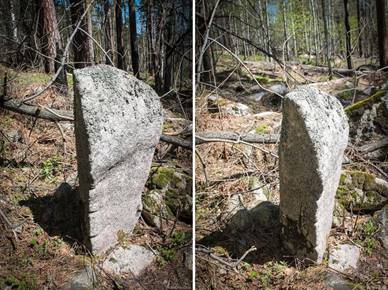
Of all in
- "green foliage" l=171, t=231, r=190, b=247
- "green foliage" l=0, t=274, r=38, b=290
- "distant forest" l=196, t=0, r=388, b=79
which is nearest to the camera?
"green foliage" l=0, t=274, r=38, b=290

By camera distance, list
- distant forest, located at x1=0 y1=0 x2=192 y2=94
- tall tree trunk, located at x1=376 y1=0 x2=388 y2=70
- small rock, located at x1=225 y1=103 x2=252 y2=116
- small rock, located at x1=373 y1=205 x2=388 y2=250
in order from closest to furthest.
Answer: distant forest, located at x1=0 y1=0 x2=192 y2=94
small rock, located at x1=373 y1=205 x2=388 y2=250
small rock, located at x1=225 y1=103 x2=252 y2=116
tall tree trunk, located at x1=376 y1=0 x2=388 y2=70

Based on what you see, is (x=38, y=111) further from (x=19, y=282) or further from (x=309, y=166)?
(x=309, y=166)

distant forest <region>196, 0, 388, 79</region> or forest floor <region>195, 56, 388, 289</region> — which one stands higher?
distant forest <region>196, 0, 388, 79</region>

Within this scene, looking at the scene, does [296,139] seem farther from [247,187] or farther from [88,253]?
[88,253]

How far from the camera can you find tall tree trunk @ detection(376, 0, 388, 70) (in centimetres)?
235

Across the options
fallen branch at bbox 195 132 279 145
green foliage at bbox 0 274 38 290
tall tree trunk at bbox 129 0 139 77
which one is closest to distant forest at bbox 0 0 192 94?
tall tree trunk at bbox 129 0 139 77

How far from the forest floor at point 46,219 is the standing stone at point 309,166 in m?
0.52

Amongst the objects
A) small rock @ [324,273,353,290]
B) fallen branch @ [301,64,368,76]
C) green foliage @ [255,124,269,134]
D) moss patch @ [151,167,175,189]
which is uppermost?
fallen branch @ [301,64,368,76]

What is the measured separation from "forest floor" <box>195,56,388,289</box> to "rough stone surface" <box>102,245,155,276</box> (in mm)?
244

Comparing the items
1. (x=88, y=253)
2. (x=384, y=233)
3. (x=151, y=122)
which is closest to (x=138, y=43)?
(x=151, y=122)

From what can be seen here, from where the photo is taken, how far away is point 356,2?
2.48m

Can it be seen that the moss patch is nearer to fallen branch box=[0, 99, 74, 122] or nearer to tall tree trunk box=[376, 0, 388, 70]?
fallen branch box=[0, 99, 74, 122]

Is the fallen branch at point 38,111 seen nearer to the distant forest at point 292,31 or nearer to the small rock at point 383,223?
the distant forest at point 292,31

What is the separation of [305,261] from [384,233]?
0.41 m
